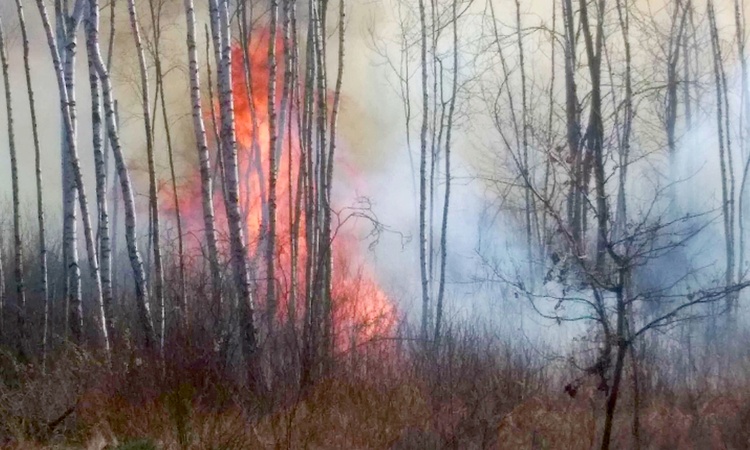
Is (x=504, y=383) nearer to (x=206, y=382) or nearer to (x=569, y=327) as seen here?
(x=206, y=382)

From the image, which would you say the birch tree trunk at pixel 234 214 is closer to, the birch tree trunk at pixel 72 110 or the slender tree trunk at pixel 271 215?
the slender tree trunk at pixel 271 215

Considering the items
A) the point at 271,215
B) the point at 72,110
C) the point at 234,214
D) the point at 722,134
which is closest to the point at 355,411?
the point at 234,214

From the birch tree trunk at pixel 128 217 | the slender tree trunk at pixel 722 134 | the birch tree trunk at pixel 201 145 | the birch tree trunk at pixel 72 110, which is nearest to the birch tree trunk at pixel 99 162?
the birch tree trunk at pixel 128 217

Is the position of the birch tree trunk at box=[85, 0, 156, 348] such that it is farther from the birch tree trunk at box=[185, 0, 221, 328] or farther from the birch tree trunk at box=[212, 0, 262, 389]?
the birch tree trunk at box=[212, 0, 262, 389]

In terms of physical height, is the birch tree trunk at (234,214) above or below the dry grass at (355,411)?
above

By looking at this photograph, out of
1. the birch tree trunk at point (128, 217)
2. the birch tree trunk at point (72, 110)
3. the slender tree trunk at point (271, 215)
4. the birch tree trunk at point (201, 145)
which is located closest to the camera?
the slender tree trunk at point (271, 215)

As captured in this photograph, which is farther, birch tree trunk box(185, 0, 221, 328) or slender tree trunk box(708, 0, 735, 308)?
slender tree trunk box(708, 0, 735, 308)

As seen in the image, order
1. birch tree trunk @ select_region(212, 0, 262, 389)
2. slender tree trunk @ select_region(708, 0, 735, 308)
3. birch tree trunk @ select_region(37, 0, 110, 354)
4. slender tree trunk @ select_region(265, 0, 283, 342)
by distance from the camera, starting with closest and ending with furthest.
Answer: birch tree trunk @ select_region(212, 0, 262, 389) < slender tree trunk @ select_region(265, 0, 283, 342) < birch tree trunk @ select_region(37, 0, 110, 354) < slender tree trunk @ select_region(708, 0, 735, 308)

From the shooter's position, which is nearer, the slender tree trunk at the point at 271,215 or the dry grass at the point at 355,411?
the dry grass at the point at 355,411

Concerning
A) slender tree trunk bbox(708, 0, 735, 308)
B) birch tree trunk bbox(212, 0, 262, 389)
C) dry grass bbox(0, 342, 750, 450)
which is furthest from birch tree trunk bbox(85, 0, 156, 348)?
slender tree trunk bbox(708, 0, 735, 308)

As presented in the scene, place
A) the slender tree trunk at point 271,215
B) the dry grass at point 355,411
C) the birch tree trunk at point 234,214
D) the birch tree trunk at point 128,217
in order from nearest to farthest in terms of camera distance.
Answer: the dry grass at point 355,411, the birch tree trunk at point 234,214, the slender tree trunk at point 271,215, the birch tree trunk at point 128,217

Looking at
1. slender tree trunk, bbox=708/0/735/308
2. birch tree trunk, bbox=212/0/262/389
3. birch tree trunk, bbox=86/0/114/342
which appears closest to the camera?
birch tree trunk, bbox=212/0/262/389

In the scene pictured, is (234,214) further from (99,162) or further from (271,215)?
(99,162)

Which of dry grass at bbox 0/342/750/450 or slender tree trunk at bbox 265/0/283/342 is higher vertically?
slender tree trunk at bbox 265/0/283/342
